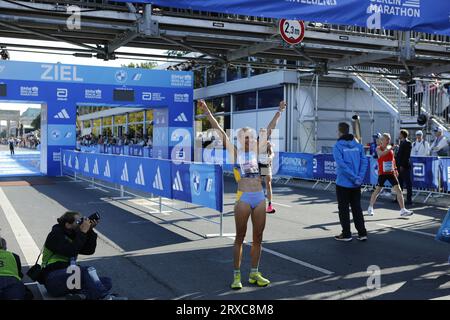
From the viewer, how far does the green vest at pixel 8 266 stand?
4719mm

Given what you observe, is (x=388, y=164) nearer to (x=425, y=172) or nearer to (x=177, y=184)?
(x=425, y=172)

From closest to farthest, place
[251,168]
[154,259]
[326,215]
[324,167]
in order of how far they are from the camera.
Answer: [251,168]
[154,259]
[326,215]
[324,167]

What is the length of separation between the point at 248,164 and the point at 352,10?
4.42m

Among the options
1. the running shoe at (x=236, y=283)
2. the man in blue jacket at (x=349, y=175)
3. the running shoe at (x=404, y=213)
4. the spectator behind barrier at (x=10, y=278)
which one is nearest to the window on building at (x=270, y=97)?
the running shoe at (x=404, y=213)

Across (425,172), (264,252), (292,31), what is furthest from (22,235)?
(425,172)

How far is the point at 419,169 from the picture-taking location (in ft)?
48.3

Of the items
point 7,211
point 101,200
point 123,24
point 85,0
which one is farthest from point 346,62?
point 7,211

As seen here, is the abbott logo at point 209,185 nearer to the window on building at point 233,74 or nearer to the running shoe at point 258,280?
the running shoe at point 258,280

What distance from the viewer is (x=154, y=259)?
730 centimetres

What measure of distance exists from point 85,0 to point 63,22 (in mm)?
515

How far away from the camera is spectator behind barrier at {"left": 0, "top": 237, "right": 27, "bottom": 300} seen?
4.56 metres

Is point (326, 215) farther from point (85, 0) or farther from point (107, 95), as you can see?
point (107, 95)

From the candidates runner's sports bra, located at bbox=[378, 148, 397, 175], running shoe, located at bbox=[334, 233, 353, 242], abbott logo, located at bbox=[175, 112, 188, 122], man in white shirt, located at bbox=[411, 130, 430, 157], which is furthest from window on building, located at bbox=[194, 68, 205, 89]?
running shoe, located at bbox=[334, 233, 353, 242]

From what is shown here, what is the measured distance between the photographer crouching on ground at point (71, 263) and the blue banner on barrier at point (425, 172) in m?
11.5
